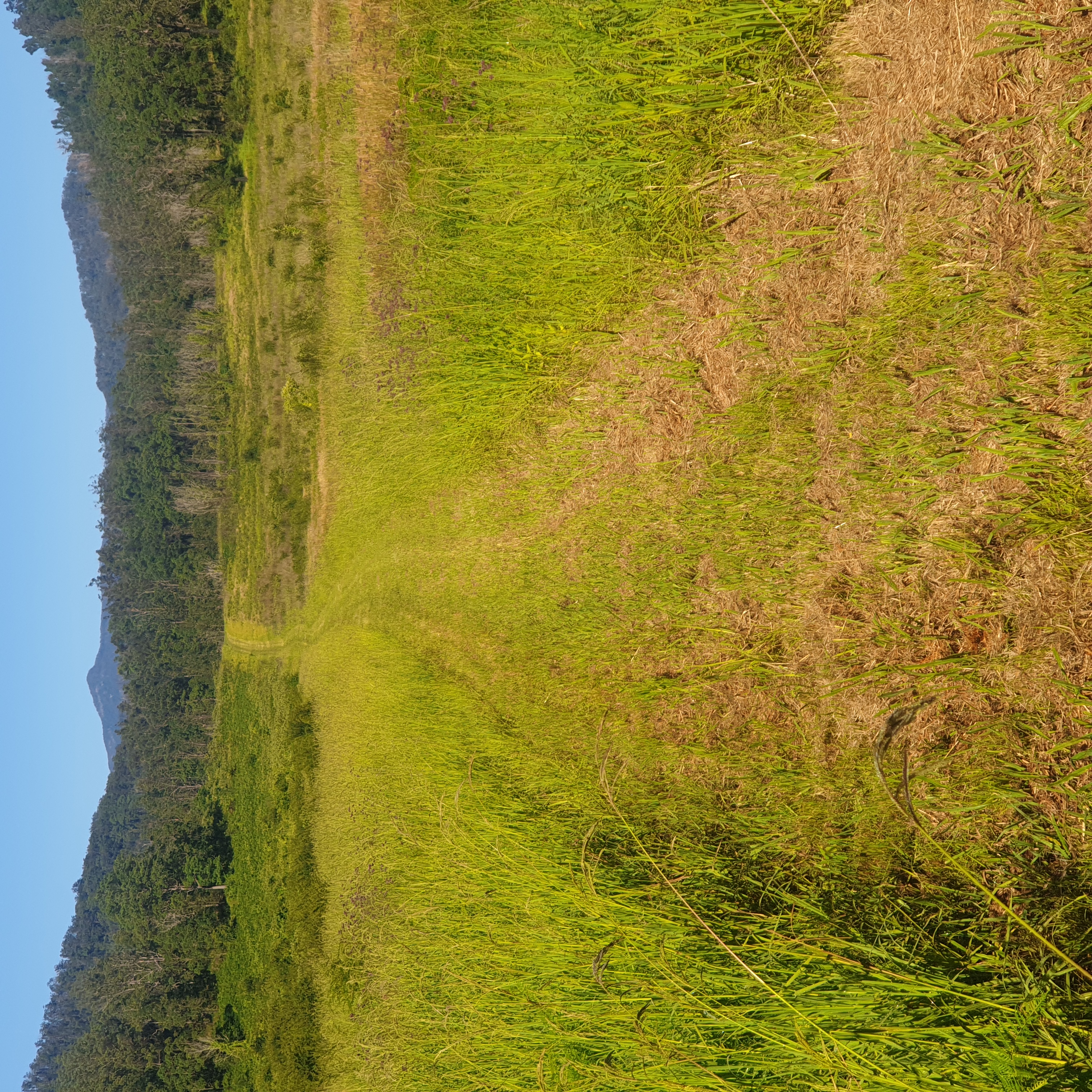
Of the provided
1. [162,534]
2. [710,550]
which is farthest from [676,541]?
[162,534]

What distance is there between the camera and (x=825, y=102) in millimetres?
2592

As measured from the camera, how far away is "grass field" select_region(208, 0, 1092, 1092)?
88.4 inches

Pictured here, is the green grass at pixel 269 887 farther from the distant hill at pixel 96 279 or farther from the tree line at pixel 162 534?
the distant hill at pixel 96 279

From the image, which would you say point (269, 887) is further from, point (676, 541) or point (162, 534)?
point (162, 534)

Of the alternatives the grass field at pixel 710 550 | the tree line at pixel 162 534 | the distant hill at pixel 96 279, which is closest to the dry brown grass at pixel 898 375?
the grass field at pixel 710 550

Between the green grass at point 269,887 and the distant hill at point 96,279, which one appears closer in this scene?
the green grass at point 269,887

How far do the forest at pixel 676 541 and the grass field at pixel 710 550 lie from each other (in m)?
0.02

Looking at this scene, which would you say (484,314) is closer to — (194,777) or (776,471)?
(776,471)

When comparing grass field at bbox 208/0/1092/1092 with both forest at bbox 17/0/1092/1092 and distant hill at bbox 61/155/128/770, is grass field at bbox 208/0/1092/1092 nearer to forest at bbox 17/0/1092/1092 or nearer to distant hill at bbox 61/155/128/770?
forest at bbox 17/0/1092/1092

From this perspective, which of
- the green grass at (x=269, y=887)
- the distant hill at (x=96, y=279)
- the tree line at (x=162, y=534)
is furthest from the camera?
the distant hill at (x=96, y=279)

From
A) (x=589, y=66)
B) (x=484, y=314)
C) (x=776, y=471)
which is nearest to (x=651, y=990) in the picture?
(x=776, y=471)

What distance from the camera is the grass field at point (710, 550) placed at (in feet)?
7.37

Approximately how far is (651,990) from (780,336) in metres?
2.84

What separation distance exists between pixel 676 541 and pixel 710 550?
168 mm
